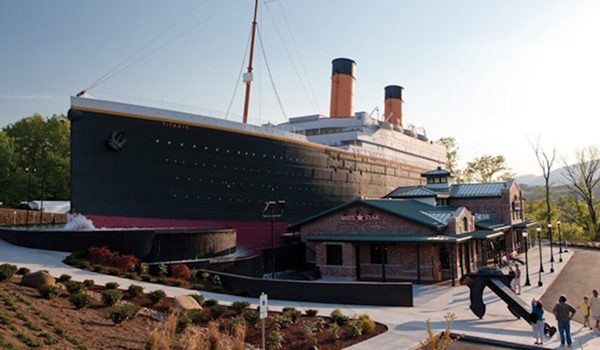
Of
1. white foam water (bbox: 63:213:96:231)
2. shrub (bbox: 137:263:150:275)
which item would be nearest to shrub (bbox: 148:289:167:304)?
shrub (bbox: 137:263:150:275)

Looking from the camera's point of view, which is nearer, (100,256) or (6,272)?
(6,272)

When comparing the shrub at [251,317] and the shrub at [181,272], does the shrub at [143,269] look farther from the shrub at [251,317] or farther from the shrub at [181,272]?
the shrub at [251,317]

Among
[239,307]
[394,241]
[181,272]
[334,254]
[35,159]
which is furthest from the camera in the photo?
[35,159]

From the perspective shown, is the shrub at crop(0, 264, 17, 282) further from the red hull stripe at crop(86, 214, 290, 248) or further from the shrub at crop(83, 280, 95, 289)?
the red hull stripe at crop(86, 214, 290, 248)

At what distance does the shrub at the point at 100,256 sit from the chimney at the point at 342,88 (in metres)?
30.7

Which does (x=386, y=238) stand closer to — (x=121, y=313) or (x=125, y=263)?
(x=125, y=263)

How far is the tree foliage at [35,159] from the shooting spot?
5159 cm

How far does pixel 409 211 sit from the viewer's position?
88.5 feet

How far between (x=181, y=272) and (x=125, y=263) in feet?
7.46

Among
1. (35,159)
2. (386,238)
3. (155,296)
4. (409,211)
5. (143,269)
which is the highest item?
(35,159)

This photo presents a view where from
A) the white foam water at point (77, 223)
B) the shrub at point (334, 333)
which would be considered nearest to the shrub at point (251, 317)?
the shrub at point (334, 333)

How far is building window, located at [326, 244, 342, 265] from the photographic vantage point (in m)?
26.3

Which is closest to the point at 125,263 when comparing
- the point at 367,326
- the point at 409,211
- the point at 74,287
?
the point at 74,287

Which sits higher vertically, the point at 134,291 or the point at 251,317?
the point at 134,291
